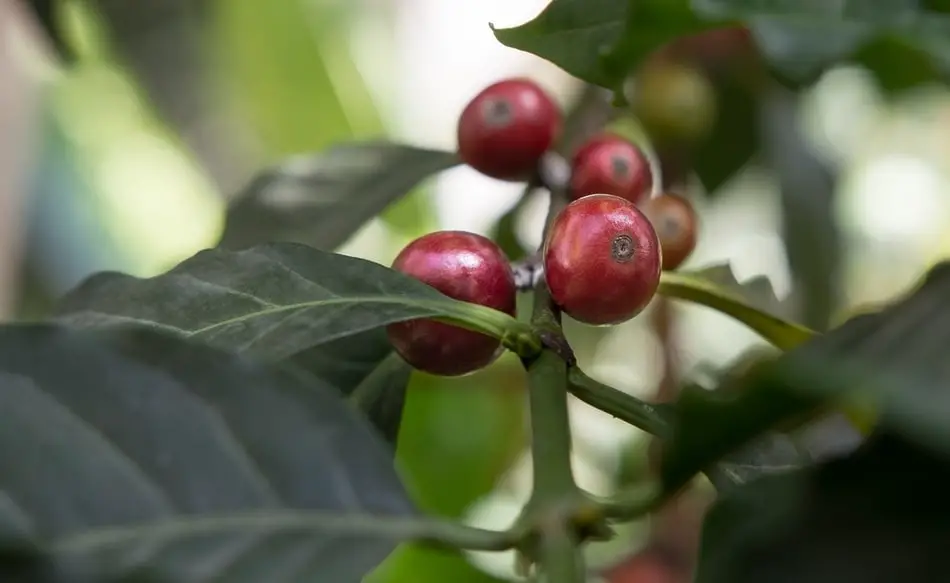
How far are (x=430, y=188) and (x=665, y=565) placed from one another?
0.78 meters

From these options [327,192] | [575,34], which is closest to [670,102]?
[327,192]

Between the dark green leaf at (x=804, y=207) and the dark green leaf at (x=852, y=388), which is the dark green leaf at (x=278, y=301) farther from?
the dark green leaf at (x=804, y=207)

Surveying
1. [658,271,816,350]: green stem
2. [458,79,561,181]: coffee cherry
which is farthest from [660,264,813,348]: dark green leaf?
[458,79,561,181]: coffee cherry

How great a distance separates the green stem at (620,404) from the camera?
369 mm

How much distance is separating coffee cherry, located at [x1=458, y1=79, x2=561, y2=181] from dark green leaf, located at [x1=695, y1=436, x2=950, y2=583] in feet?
1.04

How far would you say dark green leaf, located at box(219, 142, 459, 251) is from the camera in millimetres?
603

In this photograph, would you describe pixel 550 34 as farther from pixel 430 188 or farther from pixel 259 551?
pixel 430 188

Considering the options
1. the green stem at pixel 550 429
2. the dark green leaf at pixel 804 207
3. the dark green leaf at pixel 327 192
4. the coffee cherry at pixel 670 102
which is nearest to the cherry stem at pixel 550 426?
the green stem at pixel 550 429

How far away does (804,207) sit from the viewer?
97 cm

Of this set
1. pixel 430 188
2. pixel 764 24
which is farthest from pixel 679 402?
pixel 430 188

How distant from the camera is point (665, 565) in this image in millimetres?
871

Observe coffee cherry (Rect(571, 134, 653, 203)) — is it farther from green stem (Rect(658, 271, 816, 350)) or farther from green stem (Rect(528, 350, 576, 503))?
green stem (Rect(528, 350, 576, 503))

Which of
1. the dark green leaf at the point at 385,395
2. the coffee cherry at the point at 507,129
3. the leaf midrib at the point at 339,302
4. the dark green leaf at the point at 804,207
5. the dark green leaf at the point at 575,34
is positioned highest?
the dark green leaf at the point at 575,34

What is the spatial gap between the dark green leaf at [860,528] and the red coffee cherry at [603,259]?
0.49 feet
